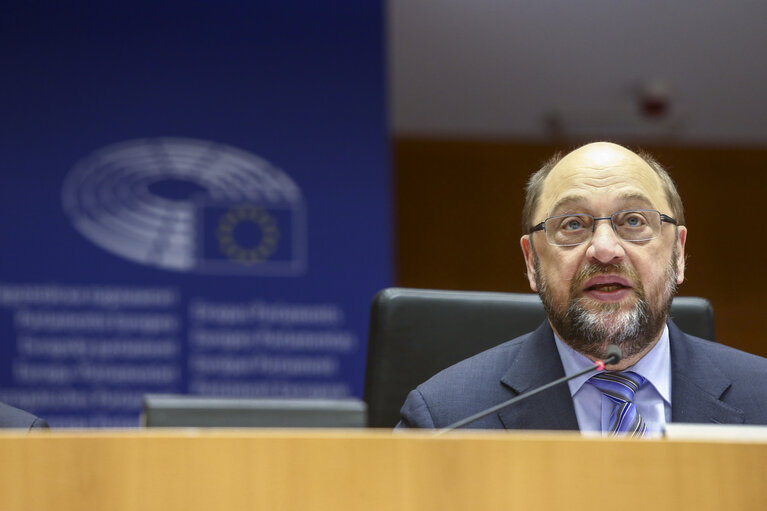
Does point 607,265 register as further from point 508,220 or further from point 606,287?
point 508,220

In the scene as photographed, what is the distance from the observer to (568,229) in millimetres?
1853

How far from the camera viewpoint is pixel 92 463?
0.97 metres

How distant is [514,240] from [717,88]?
5.60ft

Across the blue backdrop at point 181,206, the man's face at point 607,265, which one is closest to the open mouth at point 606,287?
the man's face at point 607,265

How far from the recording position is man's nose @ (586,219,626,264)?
5.78 feet

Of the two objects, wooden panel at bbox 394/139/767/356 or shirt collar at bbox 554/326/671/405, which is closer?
shirt collar at bbox 554/326/671/405

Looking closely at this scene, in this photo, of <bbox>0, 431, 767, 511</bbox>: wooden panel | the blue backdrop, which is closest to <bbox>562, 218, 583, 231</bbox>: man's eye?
<bbox>0, 431, 767, 511</bbox>: wooden panel

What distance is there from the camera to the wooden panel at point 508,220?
696cm

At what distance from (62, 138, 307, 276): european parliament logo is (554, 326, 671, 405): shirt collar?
224 centimetres

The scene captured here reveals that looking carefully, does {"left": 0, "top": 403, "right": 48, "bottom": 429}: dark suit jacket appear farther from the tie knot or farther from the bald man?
the tie knot

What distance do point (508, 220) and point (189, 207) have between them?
140 inches

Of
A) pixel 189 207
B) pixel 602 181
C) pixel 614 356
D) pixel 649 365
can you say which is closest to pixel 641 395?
pixel 649 365

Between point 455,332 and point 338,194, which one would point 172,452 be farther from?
point 338,194

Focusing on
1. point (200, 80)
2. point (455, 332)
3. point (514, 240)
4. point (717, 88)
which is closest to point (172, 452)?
point (455, 332)
